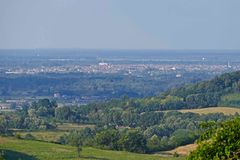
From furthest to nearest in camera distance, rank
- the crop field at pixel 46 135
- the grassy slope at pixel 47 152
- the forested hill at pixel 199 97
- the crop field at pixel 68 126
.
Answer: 1. the forested hill at pixel 199 97
2. the crop field at pixel 68 126
3. the crop field at pixel 46 135
4. the grassy slope at pixel 47 152

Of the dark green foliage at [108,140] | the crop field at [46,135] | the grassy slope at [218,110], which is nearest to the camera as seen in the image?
the dark green foliage at [108,140]

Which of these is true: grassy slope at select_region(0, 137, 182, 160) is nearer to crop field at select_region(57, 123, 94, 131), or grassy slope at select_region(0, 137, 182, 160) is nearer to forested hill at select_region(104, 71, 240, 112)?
crop field at select_region(57, 123, 94, 131)

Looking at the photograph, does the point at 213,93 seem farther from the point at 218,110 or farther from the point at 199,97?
the point at 218,110

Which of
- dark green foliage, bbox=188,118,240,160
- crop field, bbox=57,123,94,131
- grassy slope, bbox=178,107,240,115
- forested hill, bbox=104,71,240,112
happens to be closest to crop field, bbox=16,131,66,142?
crop field, bbox=57,123,94,131

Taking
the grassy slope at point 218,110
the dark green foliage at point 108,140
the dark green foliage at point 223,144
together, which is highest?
the dark green foliage at point 223,144

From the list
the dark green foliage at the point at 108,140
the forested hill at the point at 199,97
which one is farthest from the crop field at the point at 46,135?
the forested hill at the point at 199,97

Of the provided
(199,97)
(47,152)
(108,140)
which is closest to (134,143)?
(108,140)

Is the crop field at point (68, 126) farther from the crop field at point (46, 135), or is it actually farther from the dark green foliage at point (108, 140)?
the dark green foliage at point (108, 140)
